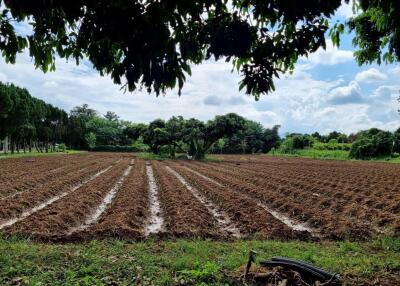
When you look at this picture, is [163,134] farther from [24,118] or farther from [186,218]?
[186,218]

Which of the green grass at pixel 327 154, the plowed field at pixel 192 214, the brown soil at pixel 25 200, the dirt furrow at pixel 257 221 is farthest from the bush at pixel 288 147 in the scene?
the dirt furrow at pixel 257 221

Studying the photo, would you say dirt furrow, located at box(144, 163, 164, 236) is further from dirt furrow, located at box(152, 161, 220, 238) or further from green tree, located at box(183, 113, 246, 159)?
green tree, located at box(183, 113, 246, 159)

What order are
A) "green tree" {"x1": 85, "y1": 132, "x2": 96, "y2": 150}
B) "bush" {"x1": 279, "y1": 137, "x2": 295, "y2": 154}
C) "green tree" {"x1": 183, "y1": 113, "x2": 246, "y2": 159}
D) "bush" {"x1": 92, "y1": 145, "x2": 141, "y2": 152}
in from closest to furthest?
1. "green tree" {"x1": 183, "y1": 113, "x2": 246, "y2": 159}
2. "bush" {"x1": 279, "y1": 137, "x2": 295, "y2": 154}
3. "bush" {"x1": 92, "y1": 145, "x2": 141, "y2": 152}
4. "green tree" {"x1": 85, "y1": 132, "x2": 96, "y2": 150}

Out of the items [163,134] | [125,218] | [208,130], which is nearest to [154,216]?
[125,218]

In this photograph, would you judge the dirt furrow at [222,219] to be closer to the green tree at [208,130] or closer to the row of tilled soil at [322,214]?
the row of tilled soil at [322,214]

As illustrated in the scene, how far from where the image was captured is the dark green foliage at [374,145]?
5497cm

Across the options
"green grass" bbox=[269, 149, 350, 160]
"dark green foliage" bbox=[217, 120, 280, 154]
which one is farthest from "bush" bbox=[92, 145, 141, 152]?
"green grass" bbox=[269, 149, 350, 160]

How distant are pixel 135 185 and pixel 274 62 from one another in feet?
50.2

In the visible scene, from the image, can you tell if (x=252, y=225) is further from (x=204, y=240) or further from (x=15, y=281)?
(x=15, y=281)

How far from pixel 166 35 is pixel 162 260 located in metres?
4.26

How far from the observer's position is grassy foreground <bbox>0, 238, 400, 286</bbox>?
5.68m

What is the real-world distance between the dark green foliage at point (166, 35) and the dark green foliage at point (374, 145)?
55120 millimetres

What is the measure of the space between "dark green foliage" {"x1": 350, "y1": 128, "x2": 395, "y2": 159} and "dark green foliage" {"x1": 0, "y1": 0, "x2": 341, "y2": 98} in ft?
181

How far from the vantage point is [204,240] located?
29.6ft
